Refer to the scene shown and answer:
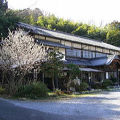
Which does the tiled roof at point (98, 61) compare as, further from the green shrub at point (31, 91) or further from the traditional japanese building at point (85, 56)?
the green shrub at point (31, 91)

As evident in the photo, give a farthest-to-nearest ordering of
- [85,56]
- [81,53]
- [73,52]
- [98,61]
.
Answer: [85,56] → [81,53] → [98,61] → [73,52]

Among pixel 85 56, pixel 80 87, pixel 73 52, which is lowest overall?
pixel 80 87

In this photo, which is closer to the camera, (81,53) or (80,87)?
(80,87)

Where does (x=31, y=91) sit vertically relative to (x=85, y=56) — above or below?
below

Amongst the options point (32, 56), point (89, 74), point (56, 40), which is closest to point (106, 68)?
point (89, 74)

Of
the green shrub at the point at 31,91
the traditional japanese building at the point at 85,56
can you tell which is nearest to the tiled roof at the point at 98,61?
the traditional japanese building at the point at 85,56

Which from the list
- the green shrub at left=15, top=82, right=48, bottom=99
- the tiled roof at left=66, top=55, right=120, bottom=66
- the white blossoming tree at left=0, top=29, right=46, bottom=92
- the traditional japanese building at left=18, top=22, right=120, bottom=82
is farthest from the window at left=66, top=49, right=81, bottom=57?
the green shrub at left=15, top=82, right=48, bottom=99

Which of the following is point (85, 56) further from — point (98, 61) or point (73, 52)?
point (73, 52)

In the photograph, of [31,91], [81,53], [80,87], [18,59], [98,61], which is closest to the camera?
[31,91]

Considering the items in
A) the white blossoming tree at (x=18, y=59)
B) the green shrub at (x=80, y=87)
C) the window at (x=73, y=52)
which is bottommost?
the green shrub at (x=80, y=87)

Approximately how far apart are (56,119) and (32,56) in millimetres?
7719

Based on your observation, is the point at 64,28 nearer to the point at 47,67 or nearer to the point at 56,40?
the point at 56,40

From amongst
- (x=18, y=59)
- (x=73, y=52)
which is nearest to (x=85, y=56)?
(x=73, y=52)

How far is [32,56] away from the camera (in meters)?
13.1
